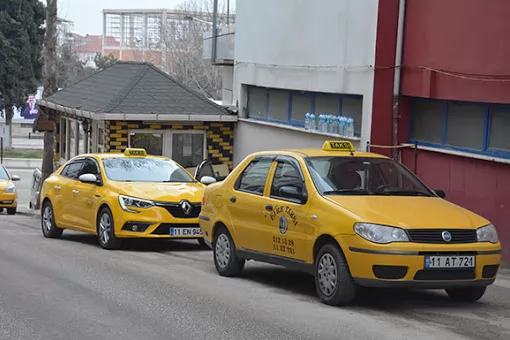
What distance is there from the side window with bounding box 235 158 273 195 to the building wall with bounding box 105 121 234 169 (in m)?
12.9

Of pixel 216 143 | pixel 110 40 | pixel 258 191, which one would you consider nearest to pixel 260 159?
pixel 258 191

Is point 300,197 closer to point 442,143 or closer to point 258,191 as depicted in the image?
point 258,191

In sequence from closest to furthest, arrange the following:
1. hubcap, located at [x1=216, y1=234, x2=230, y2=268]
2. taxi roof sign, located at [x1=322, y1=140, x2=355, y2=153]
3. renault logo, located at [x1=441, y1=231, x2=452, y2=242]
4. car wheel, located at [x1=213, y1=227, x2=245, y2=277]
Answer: renault logo, located at [x1=441, y1=231, x2=452, y2=242]
taxi roof sign, located at [x1=322, y1=140, x2=355, y2=153]
car wheel, located at [x1=213, y1=227, x2=245, y2=277]
hubcap, located at [x1=216, y1=234, x2=230, y2=268]

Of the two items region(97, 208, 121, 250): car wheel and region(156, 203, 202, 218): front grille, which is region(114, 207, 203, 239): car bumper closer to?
region(156, 203, 202, 218): front grille

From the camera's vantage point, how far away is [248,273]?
38.7 feet

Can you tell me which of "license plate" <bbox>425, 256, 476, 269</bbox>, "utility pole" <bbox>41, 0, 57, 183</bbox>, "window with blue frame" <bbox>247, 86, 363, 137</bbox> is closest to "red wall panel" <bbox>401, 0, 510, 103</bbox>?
"window with blue frame" <bbox>247, 86, 363, 137</bbox>

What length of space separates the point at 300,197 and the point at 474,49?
19.6 feet

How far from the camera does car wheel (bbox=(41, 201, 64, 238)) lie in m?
17.0

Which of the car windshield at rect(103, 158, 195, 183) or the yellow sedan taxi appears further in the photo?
the car windshield at rect(103, 158, 195, 183)

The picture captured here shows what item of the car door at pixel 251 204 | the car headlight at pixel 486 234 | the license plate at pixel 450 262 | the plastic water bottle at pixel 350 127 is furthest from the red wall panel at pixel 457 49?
the license plate at pixel 450 262

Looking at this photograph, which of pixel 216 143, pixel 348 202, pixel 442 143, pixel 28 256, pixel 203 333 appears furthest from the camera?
pixel 216 143

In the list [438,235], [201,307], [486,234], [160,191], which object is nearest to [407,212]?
[438,235]

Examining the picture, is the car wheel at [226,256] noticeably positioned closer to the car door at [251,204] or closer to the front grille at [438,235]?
the car door at [251,204]

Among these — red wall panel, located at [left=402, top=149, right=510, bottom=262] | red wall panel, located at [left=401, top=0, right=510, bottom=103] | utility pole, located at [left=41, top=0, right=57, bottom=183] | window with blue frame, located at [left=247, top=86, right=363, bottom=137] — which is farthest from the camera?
utility pole, located at [left=41, top=0, right=57, bottom=183]
